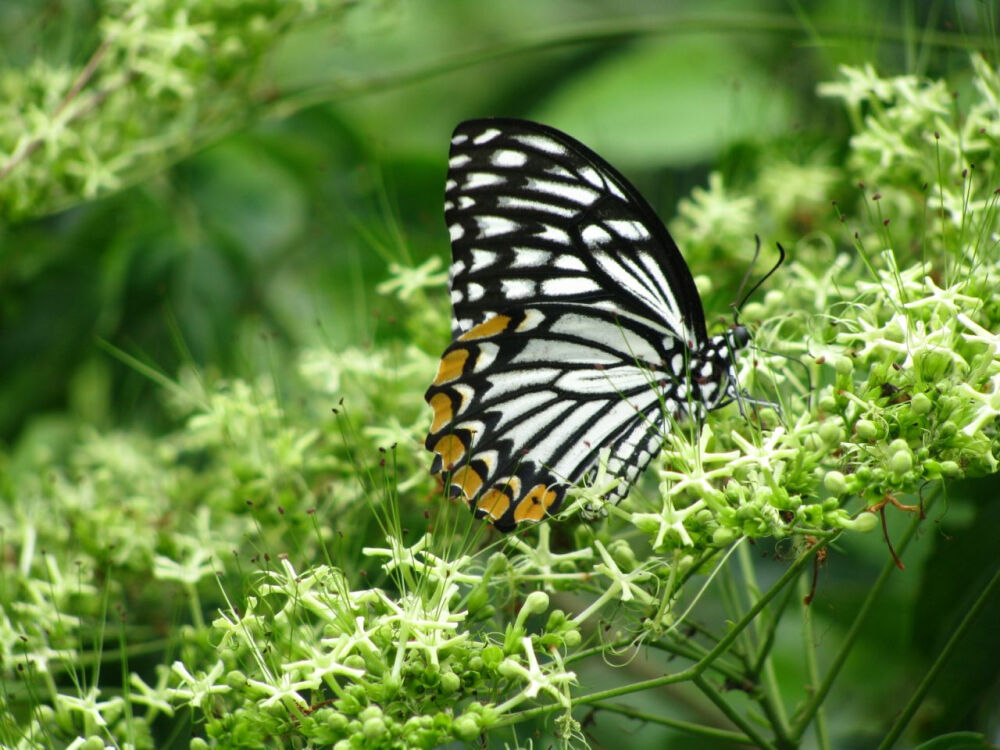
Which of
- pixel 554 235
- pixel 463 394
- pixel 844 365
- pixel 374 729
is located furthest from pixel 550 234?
pixel 374 729

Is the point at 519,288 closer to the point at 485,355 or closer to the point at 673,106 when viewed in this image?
the point at 485,355

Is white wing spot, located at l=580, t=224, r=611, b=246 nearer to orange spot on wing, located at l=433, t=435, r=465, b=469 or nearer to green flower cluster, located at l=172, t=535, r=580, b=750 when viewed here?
orange spot on wing, located at l=433, t=435, r=465, b=469

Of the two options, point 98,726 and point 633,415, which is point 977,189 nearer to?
point 633,415

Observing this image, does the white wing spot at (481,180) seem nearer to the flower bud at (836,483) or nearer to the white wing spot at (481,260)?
the white wing spot at (481,260)

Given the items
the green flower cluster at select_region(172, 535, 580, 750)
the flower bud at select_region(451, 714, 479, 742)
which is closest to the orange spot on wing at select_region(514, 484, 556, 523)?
the green flower cluster at select_region(172, 535, 580, 750)

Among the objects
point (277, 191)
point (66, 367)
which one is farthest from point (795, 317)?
point (66, 367)
